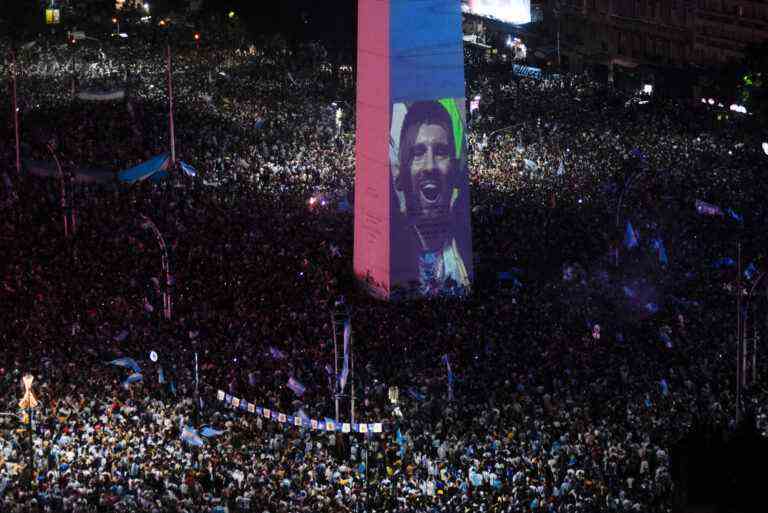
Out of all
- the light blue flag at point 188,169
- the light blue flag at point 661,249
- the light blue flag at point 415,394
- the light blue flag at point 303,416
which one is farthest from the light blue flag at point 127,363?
the light blue flag at point 188,169

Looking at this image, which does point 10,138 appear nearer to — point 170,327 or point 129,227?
point 129,227

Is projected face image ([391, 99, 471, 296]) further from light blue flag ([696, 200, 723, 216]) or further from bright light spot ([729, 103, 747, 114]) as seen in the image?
bright light spot ([729, 103, 747, 114])

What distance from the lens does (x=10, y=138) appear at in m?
51.1

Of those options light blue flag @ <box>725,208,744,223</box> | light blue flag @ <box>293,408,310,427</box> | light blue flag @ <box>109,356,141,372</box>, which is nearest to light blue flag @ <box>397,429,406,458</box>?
light blue flag @ <box>293,408,310,427</box>

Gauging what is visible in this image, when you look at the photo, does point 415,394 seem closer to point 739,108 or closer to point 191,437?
point 191,437

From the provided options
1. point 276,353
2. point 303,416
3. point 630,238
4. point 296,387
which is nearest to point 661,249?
point 630,238

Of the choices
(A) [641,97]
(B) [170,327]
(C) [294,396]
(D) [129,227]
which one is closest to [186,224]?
(D) [129,227]

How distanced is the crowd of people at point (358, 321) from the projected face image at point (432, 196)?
45.1 inches

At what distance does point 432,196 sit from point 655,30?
37653 mm

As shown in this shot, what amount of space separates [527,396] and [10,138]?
2993 centimetres

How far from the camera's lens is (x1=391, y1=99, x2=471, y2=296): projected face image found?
35094mm

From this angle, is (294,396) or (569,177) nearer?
(294,396)

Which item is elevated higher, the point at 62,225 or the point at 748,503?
the point at 748,503

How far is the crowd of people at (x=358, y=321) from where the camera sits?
22656 mm
